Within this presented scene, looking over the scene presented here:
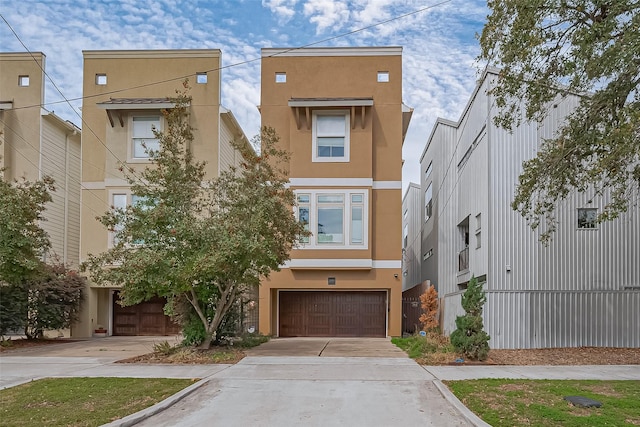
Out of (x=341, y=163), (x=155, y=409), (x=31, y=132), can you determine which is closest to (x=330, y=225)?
(x=341, y=163)

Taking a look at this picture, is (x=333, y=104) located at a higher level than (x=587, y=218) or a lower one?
higher

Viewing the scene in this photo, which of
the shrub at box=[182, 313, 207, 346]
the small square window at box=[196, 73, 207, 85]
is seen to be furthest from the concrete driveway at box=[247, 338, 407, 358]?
the small square window at box=[196, 73, 207, 85]

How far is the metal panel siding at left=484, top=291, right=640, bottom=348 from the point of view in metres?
16.9

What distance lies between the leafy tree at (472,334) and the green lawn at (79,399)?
655 cm

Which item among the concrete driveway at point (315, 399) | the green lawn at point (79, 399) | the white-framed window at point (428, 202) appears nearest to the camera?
the green lawn at point (79, 399)

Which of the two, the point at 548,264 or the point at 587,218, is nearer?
the point at 548,264

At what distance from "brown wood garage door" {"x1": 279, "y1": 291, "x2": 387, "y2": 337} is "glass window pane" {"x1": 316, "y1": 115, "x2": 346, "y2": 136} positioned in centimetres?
628

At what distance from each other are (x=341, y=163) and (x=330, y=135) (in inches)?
47.3

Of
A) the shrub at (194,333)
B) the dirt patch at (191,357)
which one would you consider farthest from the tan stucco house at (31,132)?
the dirt patch at (191,357)

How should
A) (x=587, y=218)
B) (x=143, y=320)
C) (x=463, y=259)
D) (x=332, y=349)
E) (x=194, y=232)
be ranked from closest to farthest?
1. (x=194, y=232)
2. (x=587, y=218)
3. (x=332, y=349)
4. (x=463, y=259)
5. (x=143, y=320)

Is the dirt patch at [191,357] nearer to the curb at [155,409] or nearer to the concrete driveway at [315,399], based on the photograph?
the concrete driveway at [315,399]

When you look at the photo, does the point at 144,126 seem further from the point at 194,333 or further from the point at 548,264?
the point at 548,264

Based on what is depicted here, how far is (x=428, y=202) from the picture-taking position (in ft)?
→ 104

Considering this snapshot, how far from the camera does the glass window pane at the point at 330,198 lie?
77.4ft
